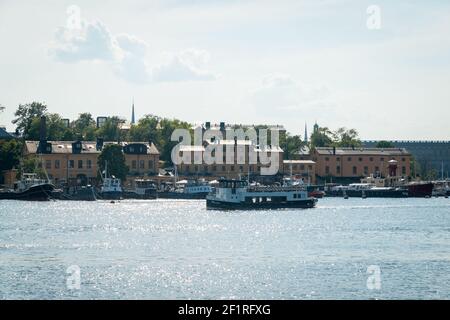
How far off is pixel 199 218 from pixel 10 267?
53379mm

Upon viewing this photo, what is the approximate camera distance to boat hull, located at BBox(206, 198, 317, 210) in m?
128

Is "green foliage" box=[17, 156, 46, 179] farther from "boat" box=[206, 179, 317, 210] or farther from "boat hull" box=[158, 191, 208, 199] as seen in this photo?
"boat" box=[206, 179, 317, 210]

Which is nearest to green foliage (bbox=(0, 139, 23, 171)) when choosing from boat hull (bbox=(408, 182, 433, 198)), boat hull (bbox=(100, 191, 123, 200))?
boat hull (bbox=(100, 191, 123, 200))

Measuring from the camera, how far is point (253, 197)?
12825cm

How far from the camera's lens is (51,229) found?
9156cm

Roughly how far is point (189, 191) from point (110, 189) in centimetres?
1530

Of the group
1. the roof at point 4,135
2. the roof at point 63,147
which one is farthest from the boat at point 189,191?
the roof at point 4,135

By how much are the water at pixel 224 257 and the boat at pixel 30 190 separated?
1856 inches

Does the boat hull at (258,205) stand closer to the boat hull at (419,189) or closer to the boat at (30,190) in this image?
the boat at (30,190)

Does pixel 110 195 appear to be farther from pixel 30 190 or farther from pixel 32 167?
pixel 32 167

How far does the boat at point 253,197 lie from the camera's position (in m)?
128

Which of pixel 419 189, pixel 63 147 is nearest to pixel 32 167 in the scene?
pixel 63 147
